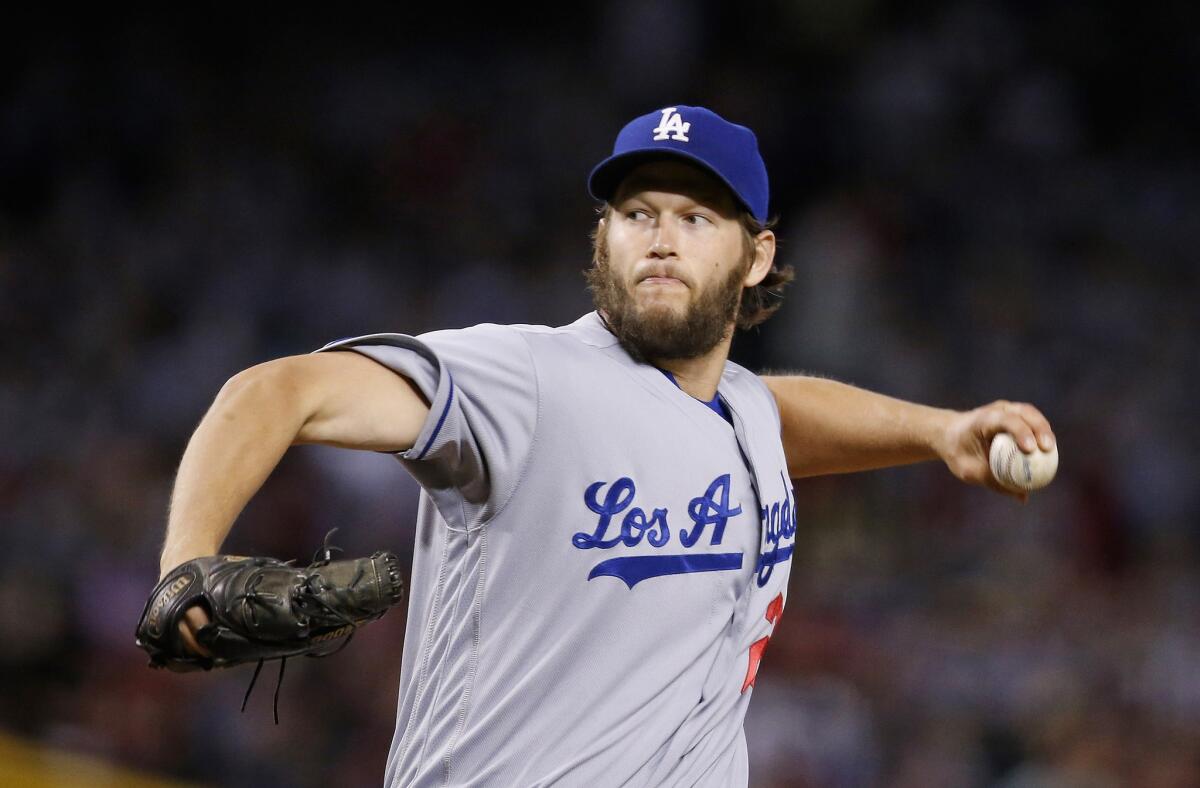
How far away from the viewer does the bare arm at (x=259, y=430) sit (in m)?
1.76

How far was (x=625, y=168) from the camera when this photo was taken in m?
2.66

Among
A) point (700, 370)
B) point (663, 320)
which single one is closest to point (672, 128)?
point (663, 320)

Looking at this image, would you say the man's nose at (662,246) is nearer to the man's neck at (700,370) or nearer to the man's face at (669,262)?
the man's face at (669,262)

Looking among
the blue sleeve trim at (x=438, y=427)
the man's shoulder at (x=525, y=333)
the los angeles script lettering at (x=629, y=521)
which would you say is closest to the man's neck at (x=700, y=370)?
the man's shoulder at (x=525, y=333)

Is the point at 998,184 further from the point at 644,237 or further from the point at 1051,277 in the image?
the point at 644,237

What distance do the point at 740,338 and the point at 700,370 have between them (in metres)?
4.25

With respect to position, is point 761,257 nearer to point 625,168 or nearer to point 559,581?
point 625,168

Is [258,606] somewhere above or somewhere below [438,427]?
below

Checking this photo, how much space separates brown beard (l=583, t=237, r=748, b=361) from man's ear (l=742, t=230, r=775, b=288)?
0.14m

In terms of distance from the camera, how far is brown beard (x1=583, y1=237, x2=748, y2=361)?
255cm

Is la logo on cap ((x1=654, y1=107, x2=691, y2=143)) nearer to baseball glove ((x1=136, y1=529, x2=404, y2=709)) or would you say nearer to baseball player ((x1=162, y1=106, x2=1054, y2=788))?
baseball player ((x1=162, y1=106, x2=1054, y2=788))

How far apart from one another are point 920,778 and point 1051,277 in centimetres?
331

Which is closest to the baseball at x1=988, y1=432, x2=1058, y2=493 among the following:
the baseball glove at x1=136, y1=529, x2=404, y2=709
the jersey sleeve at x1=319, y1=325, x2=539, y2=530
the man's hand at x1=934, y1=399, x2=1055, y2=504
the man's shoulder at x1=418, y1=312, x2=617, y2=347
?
the man's hand at x1=934, y1=399, x2=1055, y2=504

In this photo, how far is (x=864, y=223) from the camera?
7.64m
